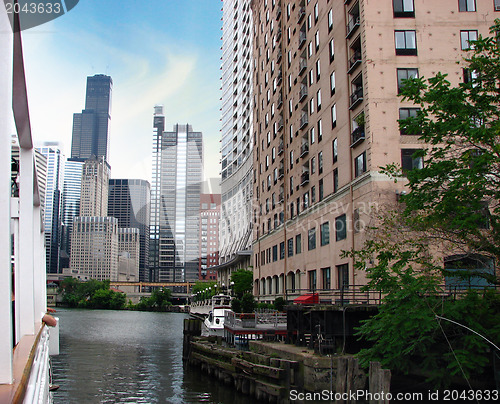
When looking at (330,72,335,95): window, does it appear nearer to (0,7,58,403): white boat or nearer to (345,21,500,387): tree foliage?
(345,21,500,387): tree foliage

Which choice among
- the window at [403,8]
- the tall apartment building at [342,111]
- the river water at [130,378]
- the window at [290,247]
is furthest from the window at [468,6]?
the river water at [130,378]

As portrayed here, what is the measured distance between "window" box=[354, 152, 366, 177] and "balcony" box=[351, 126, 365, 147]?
97cm

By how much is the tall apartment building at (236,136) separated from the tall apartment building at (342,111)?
41124 millimetres

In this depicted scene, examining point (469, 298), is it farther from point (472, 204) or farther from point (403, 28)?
point (403, 28)

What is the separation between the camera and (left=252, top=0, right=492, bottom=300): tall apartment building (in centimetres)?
3741

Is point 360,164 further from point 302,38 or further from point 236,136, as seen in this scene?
point 236,136

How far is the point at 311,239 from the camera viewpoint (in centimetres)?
4934

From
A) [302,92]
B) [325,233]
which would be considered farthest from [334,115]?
[325,233]

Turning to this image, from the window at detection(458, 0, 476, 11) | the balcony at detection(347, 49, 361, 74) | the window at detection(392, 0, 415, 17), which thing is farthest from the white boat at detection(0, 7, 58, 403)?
the window at detection(458, 0, 476, 11)

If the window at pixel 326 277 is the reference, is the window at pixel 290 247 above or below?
above

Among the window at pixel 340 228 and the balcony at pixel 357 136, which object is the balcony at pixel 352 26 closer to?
the balcony at pixel 357 136

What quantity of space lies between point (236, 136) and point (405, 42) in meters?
85.1

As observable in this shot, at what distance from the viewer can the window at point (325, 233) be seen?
44631mm

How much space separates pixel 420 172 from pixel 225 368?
17.0 metres
